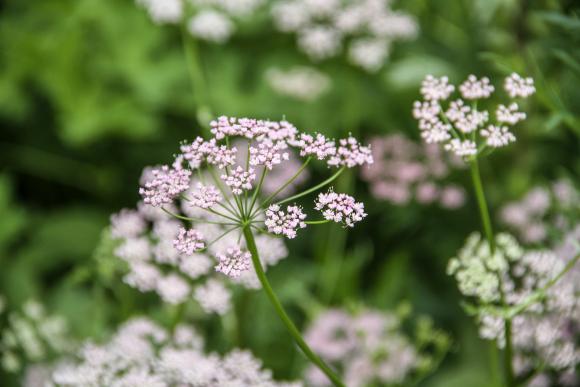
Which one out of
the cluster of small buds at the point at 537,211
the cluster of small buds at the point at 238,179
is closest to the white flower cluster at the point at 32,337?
the cluster of small buds at the point at 238,179

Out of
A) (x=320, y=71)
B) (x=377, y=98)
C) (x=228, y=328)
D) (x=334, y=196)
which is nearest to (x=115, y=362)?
(x=228, y=328)

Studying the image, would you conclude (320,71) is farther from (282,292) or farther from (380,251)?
(282,292)

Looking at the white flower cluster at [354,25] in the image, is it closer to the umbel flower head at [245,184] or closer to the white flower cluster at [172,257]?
the white flower cluster at [172,257]

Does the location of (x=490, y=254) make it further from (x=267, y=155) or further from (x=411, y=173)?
(x=411, y=173)

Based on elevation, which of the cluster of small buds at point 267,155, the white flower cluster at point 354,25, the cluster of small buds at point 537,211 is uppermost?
the white flower cluster at point 354,25

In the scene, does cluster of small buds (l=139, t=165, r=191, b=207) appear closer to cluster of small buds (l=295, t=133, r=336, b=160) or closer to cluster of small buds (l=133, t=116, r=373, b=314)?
cluster of small buds (l=133, t=116, r=373, b=314)

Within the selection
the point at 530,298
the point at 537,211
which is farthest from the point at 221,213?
the point at 537,211
